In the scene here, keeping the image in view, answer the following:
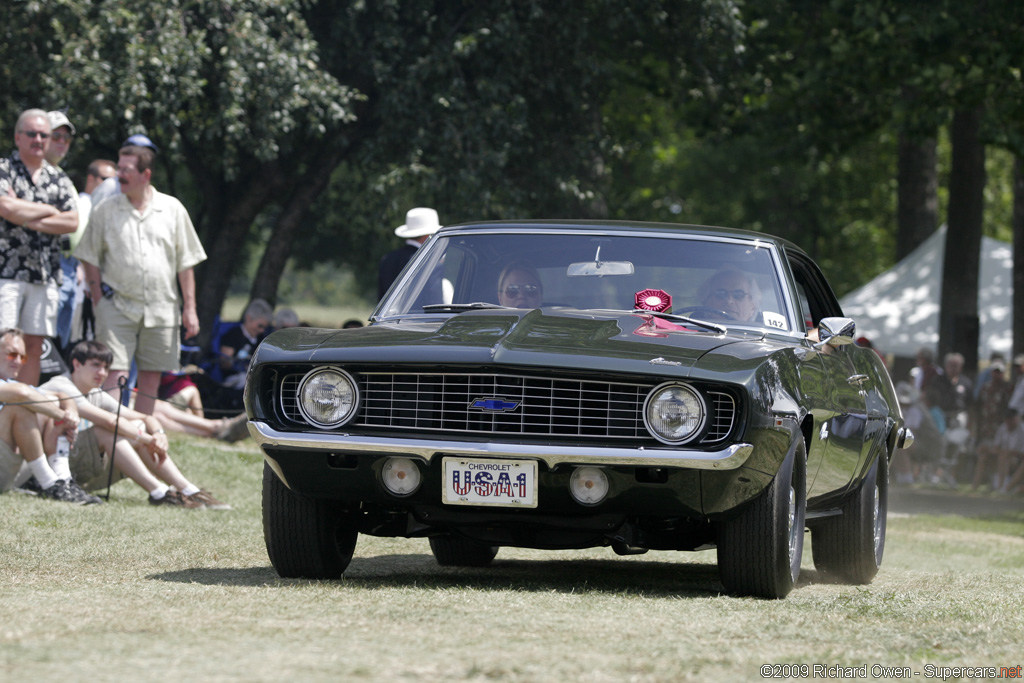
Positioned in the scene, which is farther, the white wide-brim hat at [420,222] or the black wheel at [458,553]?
the white wide-brim hat at [420,222]

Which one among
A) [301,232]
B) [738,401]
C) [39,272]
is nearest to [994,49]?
[39,272]

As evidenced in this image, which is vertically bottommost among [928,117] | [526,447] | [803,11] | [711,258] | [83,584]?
[83,584]

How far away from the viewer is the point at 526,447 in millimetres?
5578

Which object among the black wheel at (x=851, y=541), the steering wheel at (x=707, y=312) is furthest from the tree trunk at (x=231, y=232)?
the steering wheel at (x=707, y=312)

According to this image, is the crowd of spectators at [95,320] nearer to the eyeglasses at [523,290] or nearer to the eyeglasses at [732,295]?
the eyeglasses at [523,290]

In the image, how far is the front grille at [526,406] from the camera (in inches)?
221

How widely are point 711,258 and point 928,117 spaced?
12.4 m

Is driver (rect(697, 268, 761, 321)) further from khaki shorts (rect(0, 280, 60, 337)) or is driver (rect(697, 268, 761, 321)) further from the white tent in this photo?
the white tent

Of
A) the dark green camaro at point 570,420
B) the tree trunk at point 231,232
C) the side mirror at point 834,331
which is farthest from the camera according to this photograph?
the tree trunk at point 231,232

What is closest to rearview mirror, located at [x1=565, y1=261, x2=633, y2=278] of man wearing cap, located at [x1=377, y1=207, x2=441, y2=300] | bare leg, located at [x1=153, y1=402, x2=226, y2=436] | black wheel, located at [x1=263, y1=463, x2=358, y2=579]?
black wheel, located at [x1=263, y1=463, x2=358, y2=579]

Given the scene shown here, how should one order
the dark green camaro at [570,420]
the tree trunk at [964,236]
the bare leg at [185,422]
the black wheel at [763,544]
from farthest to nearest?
the tree trunk at [964,236]
the bare leg at [185,422]
the black wheel at [763,544]
the dark green camaro at [570,420]

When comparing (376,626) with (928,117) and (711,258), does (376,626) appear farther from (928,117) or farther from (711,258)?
(928,117)

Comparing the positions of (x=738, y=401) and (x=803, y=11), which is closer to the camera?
(x=738, y=401)

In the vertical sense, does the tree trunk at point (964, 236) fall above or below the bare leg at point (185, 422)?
above
